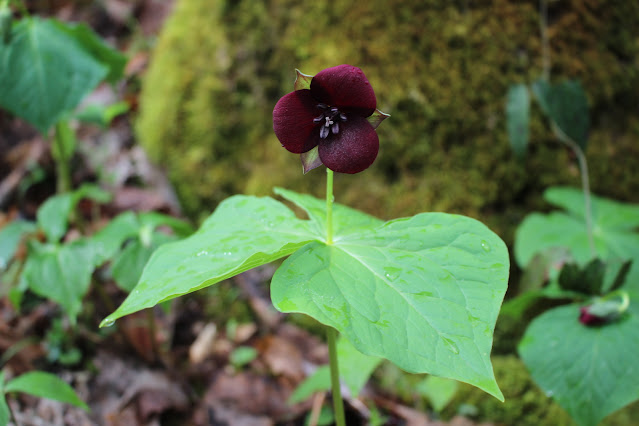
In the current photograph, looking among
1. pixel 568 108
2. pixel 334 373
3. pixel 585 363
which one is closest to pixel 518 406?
pixel 585 363

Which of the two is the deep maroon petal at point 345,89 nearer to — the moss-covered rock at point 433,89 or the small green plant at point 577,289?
the small green plant at point 577,289

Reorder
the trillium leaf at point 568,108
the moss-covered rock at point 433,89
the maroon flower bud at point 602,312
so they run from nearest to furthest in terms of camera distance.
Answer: the maroon flower bud at point 602,312, the trillium leaf at point 568,108, the moss-covered rock at point 433,89

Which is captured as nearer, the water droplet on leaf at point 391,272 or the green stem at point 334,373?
the water droplet on leaf at point 391,272

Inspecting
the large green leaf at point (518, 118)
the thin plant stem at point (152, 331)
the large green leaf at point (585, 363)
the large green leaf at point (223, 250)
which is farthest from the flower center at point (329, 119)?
the large green leaf at point (518, 118)

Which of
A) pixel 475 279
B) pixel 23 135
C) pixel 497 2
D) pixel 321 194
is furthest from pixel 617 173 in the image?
pixel 23 135

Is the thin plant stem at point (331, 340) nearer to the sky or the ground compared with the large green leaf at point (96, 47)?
nearer to the ground

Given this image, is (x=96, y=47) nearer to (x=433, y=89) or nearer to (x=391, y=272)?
(x=433, y=89)

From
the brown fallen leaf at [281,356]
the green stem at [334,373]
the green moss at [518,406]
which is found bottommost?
the green moss at [518,406]
